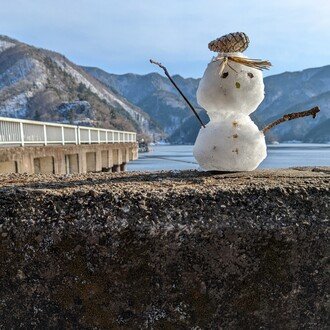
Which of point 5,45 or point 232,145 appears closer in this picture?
point 232,145

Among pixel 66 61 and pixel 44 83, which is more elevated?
pixel 66 61

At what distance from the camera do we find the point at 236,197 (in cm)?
118

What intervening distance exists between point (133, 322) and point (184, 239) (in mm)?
322

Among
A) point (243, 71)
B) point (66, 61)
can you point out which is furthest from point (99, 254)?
point (66, 61)

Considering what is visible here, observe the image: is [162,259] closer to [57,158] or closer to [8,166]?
[8,166]

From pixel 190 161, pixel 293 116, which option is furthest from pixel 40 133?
pixel 293 116

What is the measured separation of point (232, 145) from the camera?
5.33 ft

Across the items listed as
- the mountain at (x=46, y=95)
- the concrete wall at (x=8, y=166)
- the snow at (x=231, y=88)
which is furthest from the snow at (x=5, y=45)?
the snow at (x=231, y=88)

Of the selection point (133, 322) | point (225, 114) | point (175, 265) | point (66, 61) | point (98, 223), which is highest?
point (66, 61)

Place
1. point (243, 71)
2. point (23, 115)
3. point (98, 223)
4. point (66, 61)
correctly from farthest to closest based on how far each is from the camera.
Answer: point (66, 61) → point (23, 115) → point (243, 71) → point (98, 223)

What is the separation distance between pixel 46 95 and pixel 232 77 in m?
109

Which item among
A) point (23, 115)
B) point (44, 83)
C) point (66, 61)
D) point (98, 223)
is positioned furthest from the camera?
point (66, 61)

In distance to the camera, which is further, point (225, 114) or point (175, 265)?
point (225, 114)

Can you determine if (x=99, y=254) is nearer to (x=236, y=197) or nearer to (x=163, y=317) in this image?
(x=163, y=317)
